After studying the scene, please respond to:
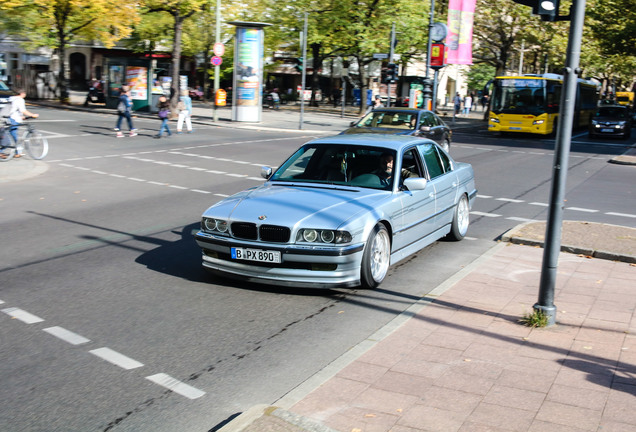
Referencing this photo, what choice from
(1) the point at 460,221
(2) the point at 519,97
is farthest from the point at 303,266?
(2) the point at 519,97

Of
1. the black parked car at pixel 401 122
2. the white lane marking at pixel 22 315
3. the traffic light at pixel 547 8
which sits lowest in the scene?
the white lane marking at pixel 22 315

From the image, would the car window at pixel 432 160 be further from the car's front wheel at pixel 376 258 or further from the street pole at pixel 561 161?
the street pole at pixel 561 161

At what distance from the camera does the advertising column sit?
3294 cm

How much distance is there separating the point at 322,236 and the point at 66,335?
95.3 inches

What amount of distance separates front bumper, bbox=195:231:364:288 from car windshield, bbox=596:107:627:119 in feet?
103

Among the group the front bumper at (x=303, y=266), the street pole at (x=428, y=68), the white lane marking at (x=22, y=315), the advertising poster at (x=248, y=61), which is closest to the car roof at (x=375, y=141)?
the front bumper at (x=303, y=266)

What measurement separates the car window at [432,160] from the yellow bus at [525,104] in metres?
25.3

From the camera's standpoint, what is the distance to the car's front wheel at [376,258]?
6.87 metres

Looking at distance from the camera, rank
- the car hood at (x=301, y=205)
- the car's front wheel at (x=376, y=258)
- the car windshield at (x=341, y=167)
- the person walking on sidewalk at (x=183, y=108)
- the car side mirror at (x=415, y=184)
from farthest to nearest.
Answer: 1. the person walking on sidewalk at (x=183, y=108)
2. the car windshield at (x=341, y=167)
3. the car side mirror at (x=415, y=184)
4. the car's front wheel at (x=376, y=258)
5. the car hood at (x=301, y=205)

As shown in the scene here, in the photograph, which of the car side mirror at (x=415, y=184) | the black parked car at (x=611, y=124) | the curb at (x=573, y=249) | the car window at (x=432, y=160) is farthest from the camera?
the black parked car at (x=611, y=124)

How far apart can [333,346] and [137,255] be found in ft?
12.5

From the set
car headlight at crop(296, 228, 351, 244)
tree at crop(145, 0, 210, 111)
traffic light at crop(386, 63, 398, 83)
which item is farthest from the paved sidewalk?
tree at crop(145, 0, 210, 111)

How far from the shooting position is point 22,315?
614cm

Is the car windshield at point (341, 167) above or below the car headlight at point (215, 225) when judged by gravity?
above
